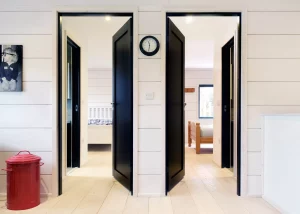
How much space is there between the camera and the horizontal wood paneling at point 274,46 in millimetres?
2734

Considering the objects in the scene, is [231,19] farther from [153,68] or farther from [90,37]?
[90,37]

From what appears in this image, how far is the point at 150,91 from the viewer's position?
275cm

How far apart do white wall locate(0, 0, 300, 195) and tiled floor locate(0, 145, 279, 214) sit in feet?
0.67

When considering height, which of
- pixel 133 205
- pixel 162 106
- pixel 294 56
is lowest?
pixel 133 205

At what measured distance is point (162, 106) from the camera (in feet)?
9.02

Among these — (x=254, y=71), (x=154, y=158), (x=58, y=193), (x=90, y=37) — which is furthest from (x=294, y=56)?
(x=90, y=37)

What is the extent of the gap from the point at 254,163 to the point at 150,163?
1.21 metres

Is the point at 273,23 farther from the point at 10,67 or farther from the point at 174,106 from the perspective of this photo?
the point at 10,67

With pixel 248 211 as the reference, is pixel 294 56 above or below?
above

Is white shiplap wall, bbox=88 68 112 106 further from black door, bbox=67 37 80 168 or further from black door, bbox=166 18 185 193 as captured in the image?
black door, bbox=166 18 185 193

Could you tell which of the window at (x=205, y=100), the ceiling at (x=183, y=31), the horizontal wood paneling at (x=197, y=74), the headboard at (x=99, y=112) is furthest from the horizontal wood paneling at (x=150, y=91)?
the window at (x=205, y=100)

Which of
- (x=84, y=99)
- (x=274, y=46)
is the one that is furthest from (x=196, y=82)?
(x=274, y=46)

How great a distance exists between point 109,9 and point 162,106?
4.21 ft

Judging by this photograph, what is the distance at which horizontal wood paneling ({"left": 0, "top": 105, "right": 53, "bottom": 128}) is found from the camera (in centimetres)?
274
